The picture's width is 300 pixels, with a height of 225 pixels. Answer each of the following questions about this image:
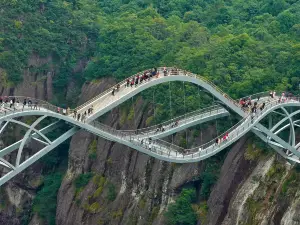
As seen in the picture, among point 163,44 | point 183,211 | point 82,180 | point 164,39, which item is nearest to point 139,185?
point 82,180

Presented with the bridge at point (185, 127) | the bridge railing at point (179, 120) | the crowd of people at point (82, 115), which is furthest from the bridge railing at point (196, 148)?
the bridge railing at point (179, 120)

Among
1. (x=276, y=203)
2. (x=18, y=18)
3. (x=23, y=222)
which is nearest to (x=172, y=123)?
(x=276, y=203)

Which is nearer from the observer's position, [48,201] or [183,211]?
[183,211]

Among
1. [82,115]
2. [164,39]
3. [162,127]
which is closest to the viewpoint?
[82,115]

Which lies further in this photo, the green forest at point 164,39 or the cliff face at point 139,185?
the green forest at point 164,39

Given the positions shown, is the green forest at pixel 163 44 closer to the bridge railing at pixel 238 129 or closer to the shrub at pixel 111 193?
the shrub at pixel 111 193

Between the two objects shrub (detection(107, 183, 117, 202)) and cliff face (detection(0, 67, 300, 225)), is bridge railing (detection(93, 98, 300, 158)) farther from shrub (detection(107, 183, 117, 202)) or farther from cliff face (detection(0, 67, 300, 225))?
shrub (detection(107, 183, 117, 202))

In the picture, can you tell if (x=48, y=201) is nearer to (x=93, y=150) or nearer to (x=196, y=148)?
(x=93, y=150)

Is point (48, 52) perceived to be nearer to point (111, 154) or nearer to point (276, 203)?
point (111, 154)
